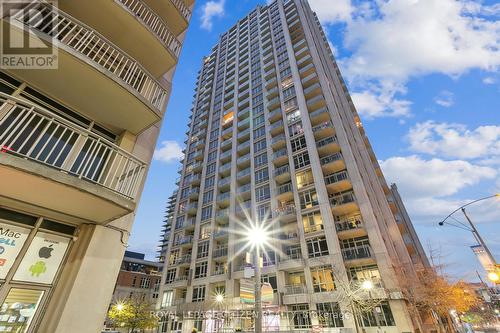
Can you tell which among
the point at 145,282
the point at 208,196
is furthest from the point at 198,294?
the point at 145,282

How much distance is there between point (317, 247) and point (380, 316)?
8.65 m

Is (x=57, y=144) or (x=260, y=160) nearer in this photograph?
(x=57, y=144)

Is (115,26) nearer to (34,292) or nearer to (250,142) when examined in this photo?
A: (34,292)

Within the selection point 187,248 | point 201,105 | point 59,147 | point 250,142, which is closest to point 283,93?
point 250,142

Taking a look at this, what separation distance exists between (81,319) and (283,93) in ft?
146

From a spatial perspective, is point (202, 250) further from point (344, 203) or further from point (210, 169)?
point (344, 203)

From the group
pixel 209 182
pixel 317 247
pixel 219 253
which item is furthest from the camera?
pixel 209 182

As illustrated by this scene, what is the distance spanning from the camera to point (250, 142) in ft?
146

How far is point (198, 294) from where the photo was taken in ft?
117

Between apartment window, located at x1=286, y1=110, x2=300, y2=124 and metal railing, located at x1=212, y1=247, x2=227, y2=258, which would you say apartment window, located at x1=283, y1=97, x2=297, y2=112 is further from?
metal railing, located at x1=212, y1=247, x2=227, y2=258

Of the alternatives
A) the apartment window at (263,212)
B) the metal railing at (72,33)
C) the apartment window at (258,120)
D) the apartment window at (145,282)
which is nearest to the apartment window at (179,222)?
the apartment window at (263,212)

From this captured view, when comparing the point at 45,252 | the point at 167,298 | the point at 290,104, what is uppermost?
the point at 290,104

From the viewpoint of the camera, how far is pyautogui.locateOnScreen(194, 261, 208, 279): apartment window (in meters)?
37.3

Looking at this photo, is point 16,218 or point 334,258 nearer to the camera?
point 16,218
